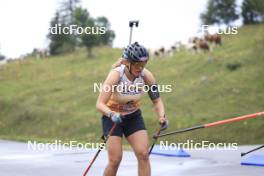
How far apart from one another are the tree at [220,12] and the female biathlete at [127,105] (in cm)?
4483

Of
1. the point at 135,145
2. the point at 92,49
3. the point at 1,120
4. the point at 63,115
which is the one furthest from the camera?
the point at 92,49

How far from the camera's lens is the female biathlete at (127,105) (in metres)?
7.32

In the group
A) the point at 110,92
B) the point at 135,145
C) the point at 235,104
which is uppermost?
the point at 110,92

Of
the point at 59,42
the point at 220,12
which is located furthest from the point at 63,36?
the point at 220,12

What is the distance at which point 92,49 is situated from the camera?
45125mm

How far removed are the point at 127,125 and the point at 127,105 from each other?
0.25m

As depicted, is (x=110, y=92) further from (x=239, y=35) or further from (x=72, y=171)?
(x=239, y=35)

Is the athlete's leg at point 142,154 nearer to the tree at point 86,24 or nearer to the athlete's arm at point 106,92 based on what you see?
the athlete's arm at point 106,92

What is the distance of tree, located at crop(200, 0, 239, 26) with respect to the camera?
52.1m

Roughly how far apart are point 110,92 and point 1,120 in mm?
23253

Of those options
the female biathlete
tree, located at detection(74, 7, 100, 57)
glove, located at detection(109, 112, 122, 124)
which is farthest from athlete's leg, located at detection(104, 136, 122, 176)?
tree, located at detection(74, 7, 100, 57)

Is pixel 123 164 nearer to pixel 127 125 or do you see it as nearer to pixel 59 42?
pixel 127 125

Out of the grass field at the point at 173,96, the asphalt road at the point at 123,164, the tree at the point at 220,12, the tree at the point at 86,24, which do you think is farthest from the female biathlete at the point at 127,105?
the tree at the point at 220,12

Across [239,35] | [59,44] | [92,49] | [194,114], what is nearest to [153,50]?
[239,35]
